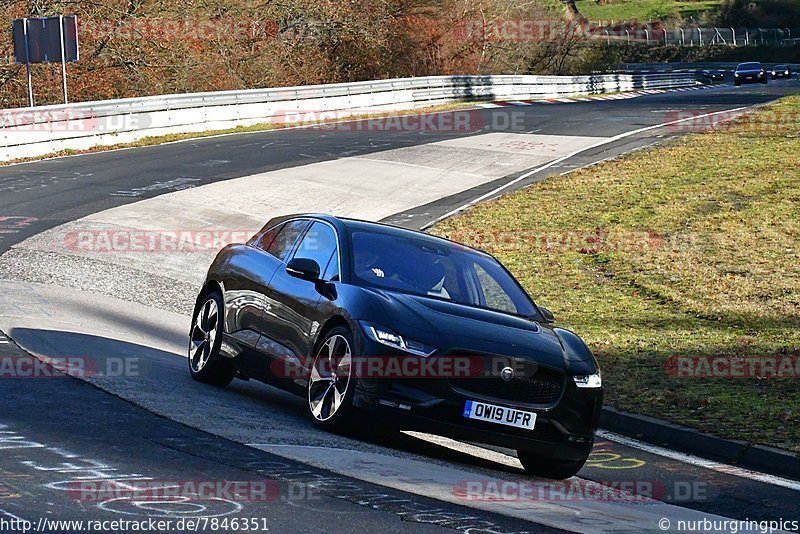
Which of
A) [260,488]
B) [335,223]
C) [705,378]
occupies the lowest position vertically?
[705,378]

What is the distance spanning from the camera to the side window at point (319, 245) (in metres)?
9.45

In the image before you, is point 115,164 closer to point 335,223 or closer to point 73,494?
point 335,223

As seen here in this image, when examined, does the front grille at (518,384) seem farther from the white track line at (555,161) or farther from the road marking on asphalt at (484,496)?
the white track line at (555,161)

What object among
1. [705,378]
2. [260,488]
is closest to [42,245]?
[705,378]

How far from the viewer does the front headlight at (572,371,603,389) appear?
8.41m

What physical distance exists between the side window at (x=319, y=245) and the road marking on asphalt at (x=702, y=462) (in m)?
2.83

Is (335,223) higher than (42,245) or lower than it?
higher

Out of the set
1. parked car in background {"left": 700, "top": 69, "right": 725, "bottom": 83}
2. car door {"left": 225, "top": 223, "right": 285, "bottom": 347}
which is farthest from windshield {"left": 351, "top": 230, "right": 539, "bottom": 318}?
parked car in background {"left": 700, "top": 69, "right": 725, "bottom": 83}

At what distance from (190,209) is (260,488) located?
46.4 ft

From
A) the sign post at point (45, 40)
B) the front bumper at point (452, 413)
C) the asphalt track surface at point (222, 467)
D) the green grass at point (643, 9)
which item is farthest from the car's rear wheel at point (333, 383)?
the green grass at point (643, 9)

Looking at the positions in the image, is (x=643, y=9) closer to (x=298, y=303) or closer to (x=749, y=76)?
(x=749, y=76)

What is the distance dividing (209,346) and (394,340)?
8.99 feet

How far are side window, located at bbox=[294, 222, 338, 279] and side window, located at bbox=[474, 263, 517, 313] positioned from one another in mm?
1174

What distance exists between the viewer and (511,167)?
27984 mm
